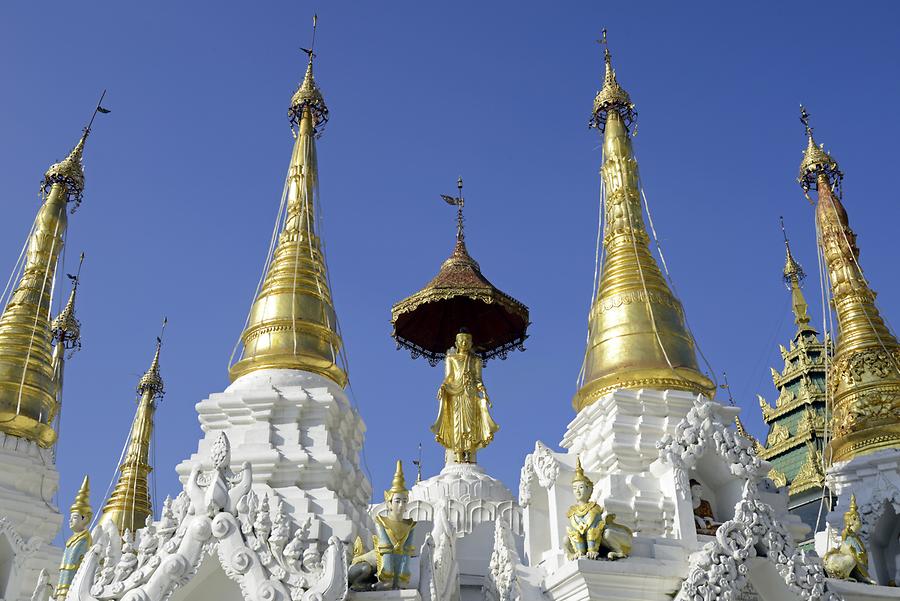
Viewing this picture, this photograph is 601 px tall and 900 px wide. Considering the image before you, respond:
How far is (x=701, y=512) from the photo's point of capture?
12602 millimetres

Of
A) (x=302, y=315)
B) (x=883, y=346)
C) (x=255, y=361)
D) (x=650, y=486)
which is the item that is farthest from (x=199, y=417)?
(x=883, y=346)

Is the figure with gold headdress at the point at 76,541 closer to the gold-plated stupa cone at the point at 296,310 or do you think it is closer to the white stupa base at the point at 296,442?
the white stupa base at the point at 296,442

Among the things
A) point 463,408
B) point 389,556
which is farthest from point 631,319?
point 389,556

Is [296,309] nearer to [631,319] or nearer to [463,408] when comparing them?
[463,408]

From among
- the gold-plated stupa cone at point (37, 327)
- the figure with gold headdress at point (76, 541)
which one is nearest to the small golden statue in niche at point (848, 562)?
the figure with gold headdress at point (76, 541)

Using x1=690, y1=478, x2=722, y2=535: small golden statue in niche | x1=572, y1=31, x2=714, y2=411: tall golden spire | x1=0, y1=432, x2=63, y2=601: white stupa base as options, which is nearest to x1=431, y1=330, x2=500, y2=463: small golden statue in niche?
x1=572, y1=31, x2=714, y2=411: tall golden spire

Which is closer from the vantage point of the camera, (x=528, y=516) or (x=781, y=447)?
(x=528, y=516)

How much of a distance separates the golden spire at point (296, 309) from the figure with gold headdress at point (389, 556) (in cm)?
467

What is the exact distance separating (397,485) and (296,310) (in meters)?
5.20

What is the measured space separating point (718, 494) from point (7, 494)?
10739 mm

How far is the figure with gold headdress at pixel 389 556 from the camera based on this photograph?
34.2 ft

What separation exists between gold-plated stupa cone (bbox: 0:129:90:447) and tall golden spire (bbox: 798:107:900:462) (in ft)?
43.2

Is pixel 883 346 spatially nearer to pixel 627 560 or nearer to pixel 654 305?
pixel 654 305

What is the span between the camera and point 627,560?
10.9 meters
